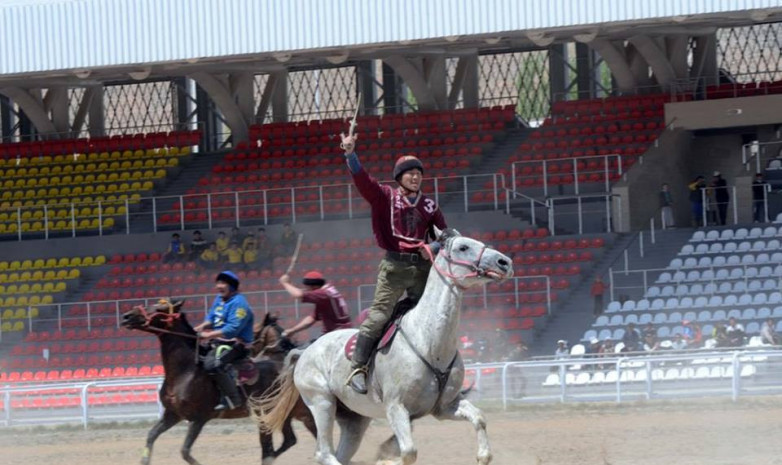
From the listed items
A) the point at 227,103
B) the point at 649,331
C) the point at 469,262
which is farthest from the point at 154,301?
the point at 469,262

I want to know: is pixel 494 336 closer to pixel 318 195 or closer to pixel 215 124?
pixel 318 195

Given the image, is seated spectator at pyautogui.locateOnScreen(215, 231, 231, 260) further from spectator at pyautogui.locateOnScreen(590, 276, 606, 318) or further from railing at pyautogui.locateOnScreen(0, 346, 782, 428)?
spectator at pyautogui.locateOnScreen(590, 276, 606, 318)

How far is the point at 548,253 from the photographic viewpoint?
28406mm

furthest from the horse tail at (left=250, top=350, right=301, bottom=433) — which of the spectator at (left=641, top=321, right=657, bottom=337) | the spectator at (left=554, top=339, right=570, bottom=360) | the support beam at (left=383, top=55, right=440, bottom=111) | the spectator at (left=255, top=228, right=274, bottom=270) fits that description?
the support beam at (left=383, top=55, right=440, bottom=111)

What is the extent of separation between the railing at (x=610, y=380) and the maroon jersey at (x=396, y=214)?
9485 mm

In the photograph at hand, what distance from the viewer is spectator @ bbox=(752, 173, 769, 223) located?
28812 millimetres

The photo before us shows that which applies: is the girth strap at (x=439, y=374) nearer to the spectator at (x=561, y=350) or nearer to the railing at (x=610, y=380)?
the railing at (x=610, y=380)

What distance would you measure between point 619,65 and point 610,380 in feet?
43.2

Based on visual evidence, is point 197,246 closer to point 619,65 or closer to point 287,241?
point 287,241

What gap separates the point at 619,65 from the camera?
33.4 m

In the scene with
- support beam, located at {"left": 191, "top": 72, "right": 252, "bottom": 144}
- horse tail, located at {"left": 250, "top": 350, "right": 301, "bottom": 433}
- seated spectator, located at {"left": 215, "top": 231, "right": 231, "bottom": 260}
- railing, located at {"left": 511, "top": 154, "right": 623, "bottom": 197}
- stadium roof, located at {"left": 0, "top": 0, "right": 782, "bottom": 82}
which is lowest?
horse tail, located at {"left": 250, "top": 350, "right": 301, "bottom": 433}

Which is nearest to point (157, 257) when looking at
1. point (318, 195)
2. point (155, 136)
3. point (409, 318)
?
point (318, 195)

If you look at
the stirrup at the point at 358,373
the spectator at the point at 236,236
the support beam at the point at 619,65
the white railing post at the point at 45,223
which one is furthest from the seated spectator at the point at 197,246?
the stirrup at the point at 358,373

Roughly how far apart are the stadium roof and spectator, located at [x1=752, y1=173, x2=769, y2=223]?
121 inches
